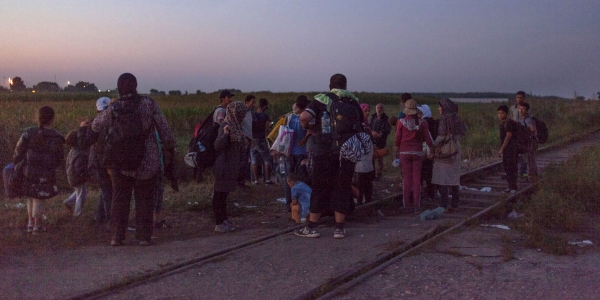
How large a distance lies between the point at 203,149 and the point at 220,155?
0.83ft

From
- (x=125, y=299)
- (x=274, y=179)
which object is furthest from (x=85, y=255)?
(x=274, y=179)

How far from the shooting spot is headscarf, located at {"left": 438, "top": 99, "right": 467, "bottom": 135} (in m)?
9.29

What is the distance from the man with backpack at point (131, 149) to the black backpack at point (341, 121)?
6.32 ft

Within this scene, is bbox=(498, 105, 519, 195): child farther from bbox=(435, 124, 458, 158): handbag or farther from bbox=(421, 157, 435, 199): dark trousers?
Result: bbox=(435, 124, 458, 158): handbag

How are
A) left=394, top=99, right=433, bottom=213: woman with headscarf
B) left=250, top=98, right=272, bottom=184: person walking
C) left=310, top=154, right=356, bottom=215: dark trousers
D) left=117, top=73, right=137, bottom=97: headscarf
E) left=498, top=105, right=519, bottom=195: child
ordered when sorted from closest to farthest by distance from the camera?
left=117, top=73, right=137, bottom=97: headscarf → left=310, top=154, right=356, bottom=215: dark trousers → left=394, top=99, right=433, bottom=213: woman with headscarf → left=498, top=105, right=519, bottom=195: child → left=250, top=98, right=272, bottom=184: person walking

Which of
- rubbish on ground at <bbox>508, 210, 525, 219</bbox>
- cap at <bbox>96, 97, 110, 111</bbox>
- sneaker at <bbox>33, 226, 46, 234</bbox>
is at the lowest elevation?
rubbish on ground at <bbox>508, 210, 525, 219</bbox>

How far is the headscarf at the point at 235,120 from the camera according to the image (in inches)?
305

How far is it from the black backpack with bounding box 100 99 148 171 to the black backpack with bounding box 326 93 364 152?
7.36ft

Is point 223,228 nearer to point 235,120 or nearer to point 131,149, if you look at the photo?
point 235,120

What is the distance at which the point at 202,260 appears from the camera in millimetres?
6422

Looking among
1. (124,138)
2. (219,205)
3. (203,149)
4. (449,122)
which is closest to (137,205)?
(124,138)

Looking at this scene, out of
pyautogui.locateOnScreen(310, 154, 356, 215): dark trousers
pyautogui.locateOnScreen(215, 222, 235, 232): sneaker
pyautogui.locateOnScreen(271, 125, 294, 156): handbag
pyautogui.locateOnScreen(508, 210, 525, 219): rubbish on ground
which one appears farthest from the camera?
pyautogui.locateOnScreen(508, 210, 525, 219): rubbish on ground

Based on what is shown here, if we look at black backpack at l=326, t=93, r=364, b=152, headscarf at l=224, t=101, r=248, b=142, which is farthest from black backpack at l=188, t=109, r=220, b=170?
black backpack at l=326, t=93, r=364, b=152

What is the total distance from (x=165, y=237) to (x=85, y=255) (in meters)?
1.31
